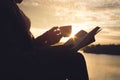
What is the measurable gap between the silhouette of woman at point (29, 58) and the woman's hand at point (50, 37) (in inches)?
19.1

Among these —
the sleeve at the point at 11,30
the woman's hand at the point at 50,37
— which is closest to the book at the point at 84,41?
the woman's hand at the point at 50,37

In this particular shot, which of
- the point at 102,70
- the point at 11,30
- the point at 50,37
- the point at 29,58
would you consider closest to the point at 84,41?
the point at 50,37

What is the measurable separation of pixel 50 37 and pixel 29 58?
720 mm

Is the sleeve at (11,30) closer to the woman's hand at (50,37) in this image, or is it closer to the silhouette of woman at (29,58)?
the silhouette of woman at (29,58)

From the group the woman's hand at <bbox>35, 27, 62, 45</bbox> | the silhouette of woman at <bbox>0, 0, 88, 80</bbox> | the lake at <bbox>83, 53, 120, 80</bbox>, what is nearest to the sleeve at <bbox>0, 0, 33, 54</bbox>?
the silhouette of woman at <bbox>0, 0, 88, 80</bbox>

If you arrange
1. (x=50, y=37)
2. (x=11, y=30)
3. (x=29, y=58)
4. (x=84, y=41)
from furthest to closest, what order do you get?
(x=50, y=37)
(x=84, y=41)
(x=11, y=30)
(x=29, y=58)

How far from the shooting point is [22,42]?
382cm

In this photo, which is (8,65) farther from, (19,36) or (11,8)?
(11,8)

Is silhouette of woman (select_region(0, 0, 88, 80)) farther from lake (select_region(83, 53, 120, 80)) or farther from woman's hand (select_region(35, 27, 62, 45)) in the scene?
lake (select_region(83, 53, 120, 80))

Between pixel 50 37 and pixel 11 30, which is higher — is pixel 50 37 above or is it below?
below

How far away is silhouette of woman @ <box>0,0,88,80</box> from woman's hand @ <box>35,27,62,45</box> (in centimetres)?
49

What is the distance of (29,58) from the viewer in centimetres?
364

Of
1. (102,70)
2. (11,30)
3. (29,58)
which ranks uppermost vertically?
(11,30)

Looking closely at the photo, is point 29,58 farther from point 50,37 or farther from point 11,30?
point 50,37
